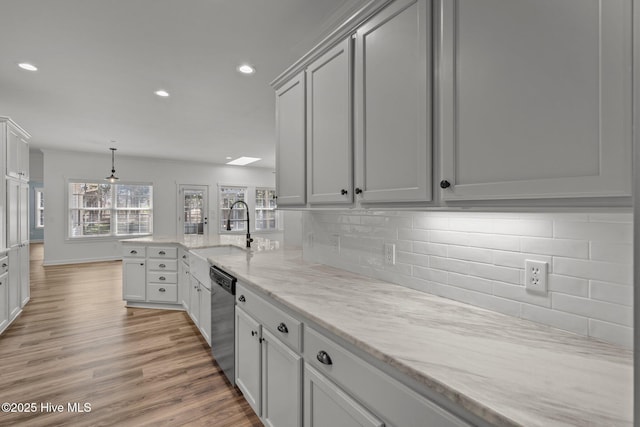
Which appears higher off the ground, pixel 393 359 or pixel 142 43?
pixel 142 43

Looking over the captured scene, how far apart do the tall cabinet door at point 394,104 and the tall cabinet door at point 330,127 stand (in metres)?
0.08

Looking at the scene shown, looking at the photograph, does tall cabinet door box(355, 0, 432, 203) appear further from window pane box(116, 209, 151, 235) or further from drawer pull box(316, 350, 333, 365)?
window pane box(116, 209, 151, 235)

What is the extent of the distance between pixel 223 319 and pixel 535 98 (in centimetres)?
219

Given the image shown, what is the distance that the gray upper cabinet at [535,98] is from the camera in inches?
27.1

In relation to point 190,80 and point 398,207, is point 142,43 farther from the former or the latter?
point 398,207

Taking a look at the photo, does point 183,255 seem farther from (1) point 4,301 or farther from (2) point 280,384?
(2) point 280,384

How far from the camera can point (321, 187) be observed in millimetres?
1741

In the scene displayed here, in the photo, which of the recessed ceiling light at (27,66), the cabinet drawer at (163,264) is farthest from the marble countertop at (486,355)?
the recessed ceiling light at (27,66)

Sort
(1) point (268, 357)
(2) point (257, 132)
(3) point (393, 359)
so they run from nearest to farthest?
(3) point (393, 359)
(1) point (268, 357)
(2) point (257, 132)

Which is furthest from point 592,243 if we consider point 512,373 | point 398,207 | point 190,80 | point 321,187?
point 190,80

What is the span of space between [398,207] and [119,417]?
2154mm

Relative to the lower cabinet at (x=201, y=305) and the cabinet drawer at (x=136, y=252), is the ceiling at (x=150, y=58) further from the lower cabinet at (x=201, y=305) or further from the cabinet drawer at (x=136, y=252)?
the lower cabinet at (x=201, y=305)

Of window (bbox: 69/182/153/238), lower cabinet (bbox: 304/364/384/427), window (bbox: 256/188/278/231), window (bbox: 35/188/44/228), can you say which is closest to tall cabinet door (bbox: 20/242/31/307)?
window (bbox: 69/182/153/238)

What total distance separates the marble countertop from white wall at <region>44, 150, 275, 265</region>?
24.6 ft
